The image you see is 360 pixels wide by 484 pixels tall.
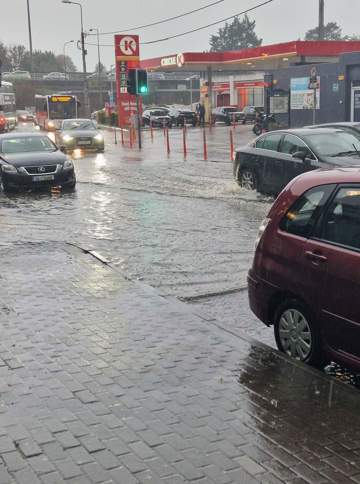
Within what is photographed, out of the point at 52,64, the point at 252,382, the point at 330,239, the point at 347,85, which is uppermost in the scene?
the point at 52,64

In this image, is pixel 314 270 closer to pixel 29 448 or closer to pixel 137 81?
pixel 29 448

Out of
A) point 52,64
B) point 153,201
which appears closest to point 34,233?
point 153,201

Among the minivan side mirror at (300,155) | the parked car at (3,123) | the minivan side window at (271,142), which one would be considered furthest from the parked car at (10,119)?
the minivan side mirror at (300,155)

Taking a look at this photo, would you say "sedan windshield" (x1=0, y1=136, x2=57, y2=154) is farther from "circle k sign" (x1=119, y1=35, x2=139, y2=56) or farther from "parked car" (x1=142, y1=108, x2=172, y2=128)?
"parked car" (x1=142, y1=108, x2=172, y2=128)

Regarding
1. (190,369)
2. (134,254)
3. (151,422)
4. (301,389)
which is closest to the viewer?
(151,422)

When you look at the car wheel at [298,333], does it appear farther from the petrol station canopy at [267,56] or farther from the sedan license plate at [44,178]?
the petrol station canopy at [267,56]

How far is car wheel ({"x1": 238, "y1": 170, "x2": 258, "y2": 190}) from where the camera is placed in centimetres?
1449

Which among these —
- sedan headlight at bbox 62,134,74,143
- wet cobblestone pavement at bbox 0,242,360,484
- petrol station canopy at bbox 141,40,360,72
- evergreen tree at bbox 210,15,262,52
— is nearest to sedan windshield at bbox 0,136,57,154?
wet cobblestone pavement at bbox 0,242,360,484

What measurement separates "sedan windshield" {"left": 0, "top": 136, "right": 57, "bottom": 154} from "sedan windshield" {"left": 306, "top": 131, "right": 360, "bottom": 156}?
7.50 m

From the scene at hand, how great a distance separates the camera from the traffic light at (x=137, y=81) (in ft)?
97.5

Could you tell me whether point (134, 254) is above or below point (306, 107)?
below

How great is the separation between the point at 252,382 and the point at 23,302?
10.2 ft

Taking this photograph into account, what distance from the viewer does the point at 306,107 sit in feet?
119

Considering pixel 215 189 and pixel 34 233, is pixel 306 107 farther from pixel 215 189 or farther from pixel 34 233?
pixel 34 233
